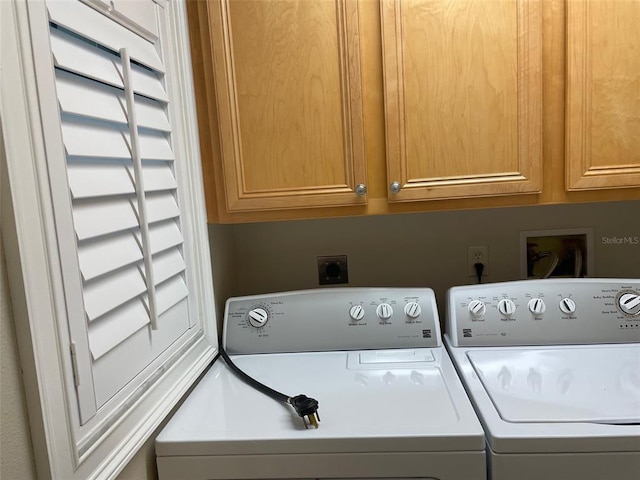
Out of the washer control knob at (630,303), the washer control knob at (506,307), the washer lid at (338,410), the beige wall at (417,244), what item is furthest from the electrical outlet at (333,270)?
the washer control knob at (630,303)

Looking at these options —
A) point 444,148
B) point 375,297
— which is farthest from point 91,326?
point 444,148

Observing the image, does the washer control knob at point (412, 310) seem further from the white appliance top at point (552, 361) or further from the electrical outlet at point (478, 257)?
the electrical outlet at point (478, 257)

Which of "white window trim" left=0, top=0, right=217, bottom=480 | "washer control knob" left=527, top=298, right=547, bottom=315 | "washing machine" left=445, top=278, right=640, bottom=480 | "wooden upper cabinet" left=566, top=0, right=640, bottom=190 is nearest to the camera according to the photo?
"white window trim" left=0, top=0, right=217, bottom=480

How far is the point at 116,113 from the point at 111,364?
1.38 feet

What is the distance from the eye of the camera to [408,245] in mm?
1617

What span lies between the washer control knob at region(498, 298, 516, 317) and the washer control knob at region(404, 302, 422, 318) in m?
0.21

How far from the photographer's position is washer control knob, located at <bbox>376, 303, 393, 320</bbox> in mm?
1317

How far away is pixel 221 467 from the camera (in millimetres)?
920

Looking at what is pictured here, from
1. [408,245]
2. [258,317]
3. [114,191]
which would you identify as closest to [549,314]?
[408,245]

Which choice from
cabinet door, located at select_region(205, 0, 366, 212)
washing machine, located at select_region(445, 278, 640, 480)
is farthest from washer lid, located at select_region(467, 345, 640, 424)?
cabinet door, located at select_region(205, 0, 366, 212)

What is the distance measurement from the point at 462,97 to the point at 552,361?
26.2 inches

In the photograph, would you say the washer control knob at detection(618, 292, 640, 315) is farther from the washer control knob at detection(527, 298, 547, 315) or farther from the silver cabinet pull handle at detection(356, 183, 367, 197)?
the silver cabinet pull handle at detection(356, 183, 367, 197)

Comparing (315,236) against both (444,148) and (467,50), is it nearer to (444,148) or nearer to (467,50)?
(444,148)

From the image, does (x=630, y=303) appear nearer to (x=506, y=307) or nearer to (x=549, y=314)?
(x=549, y=314)
